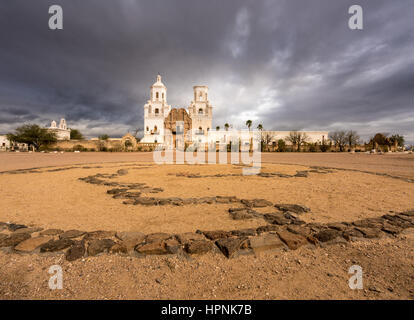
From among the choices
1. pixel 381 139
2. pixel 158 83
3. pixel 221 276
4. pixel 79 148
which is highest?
pixel 158 83

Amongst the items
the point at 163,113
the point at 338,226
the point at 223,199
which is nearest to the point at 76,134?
the point at 163,113

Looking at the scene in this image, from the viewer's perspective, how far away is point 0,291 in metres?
1.87

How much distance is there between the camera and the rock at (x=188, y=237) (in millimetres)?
2809

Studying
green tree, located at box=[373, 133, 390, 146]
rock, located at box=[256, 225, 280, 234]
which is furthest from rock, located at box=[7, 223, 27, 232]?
green tree, located at box=[373, 133, 390, 146]

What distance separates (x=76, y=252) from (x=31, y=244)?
0.79 m

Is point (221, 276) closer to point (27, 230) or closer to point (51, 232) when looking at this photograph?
point (51, 232)

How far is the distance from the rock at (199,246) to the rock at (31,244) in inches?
83.9

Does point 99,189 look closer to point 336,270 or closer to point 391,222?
point 336,270

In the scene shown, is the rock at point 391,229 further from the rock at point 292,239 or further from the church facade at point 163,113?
the church facade at point 163,113

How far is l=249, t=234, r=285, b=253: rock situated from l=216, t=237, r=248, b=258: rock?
0.38ft

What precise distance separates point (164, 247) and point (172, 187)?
13.5 ft

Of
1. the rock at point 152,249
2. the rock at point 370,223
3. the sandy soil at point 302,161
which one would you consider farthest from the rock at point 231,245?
the sandy soil at point 302,161

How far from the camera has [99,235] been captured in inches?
117

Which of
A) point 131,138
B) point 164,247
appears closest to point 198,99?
point 131,138
